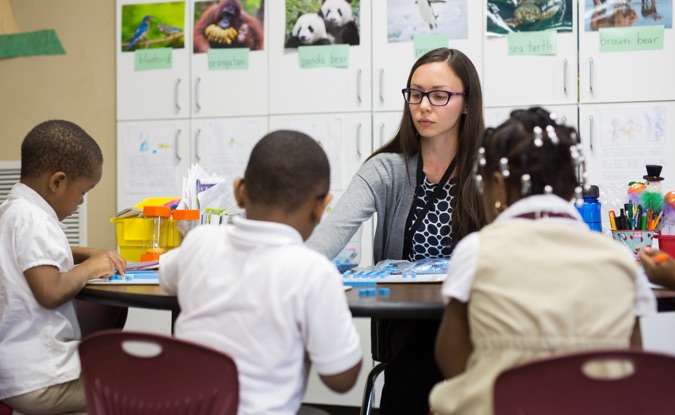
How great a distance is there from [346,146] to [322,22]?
589 millimetres

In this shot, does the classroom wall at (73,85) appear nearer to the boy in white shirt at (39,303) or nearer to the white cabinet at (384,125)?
the white cabinet at (384,125)

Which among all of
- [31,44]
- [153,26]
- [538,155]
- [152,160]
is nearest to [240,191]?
[538,155]

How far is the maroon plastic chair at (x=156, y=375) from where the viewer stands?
1073 millimetres

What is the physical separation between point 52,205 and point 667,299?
1293mm

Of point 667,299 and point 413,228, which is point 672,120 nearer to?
point 413,228

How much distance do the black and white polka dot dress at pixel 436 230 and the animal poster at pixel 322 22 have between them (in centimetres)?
159

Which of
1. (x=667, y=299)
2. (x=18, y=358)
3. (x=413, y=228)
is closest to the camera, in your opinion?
(x=667, y=299)

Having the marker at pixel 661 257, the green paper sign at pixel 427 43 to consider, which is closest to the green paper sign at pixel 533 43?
the green paper sign at pixel 427 43

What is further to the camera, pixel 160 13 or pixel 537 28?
pixel 160 13

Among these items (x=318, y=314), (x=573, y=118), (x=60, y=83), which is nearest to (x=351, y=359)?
(x=318, y=314)

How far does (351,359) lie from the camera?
1191mm

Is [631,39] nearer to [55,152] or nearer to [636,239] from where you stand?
[636,239]

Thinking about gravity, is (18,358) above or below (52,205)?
below

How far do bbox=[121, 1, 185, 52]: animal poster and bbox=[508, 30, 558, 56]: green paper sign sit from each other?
1.58 meters
